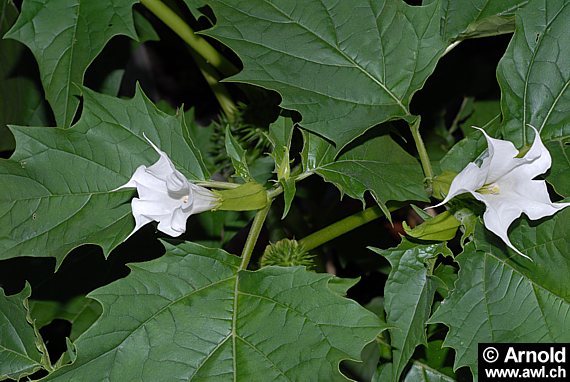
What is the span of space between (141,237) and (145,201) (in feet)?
1.16

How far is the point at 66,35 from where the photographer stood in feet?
3.37

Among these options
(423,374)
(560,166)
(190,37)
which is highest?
(190,37)

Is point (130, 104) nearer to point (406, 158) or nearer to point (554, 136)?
point (406, 158)

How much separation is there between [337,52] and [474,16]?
0.18m

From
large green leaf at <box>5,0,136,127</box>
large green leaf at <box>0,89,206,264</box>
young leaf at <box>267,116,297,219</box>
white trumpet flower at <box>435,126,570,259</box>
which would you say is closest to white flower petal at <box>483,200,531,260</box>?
white trumpet flower at <box>435,126,570,259</box>

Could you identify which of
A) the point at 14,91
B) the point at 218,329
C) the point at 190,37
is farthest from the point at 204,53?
the point at 218,329

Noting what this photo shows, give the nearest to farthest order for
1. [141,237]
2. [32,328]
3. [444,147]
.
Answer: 1. [32,328]
2. [141,237]
3. [444,147]

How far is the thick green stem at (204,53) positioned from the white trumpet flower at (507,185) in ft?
1.61

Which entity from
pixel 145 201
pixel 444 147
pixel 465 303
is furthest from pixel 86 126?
pixel 444 147

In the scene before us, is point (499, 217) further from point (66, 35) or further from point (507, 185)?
point (66, 35)

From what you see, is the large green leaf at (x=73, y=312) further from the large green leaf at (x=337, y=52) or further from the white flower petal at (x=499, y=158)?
the white flower petal at (x=499, y=158)

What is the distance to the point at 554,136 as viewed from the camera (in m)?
0.96

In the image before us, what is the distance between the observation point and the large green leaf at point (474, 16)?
3.23 feet

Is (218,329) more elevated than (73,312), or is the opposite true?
(218,329)
